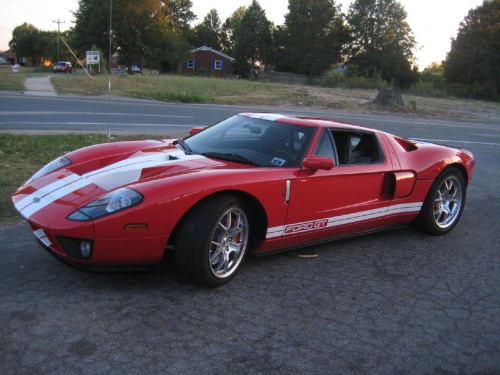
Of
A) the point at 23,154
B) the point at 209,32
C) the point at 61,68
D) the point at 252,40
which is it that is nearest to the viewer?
the point at 23,154

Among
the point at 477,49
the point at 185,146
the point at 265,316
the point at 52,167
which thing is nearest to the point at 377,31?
the point at 477,49

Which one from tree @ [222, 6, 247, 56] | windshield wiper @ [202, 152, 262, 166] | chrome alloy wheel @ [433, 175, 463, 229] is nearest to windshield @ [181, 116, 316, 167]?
windshield wiper @ [202, 152, 262, 166]

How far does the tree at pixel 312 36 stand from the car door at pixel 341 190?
216 feet

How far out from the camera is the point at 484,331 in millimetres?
3143

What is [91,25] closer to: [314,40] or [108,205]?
[314,40]

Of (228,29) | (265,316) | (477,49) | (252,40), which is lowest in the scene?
(265,316)

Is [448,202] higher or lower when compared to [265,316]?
higher

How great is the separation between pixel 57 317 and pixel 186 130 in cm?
995

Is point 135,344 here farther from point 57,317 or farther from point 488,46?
point 488,46

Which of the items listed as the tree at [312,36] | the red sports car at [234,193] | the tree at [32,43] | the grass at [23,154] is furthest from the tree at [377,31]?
the red sports car at [234,193]

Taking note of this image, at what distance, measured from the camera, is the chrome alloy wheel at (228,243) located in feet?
11.4

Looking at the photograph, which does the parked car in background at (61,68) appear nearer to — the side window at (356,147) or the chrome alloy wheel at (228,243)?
the side window at (356,147)

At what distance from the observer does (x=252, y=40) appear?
237 feet

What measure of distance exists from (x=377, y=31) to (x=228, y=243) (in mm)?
73560
